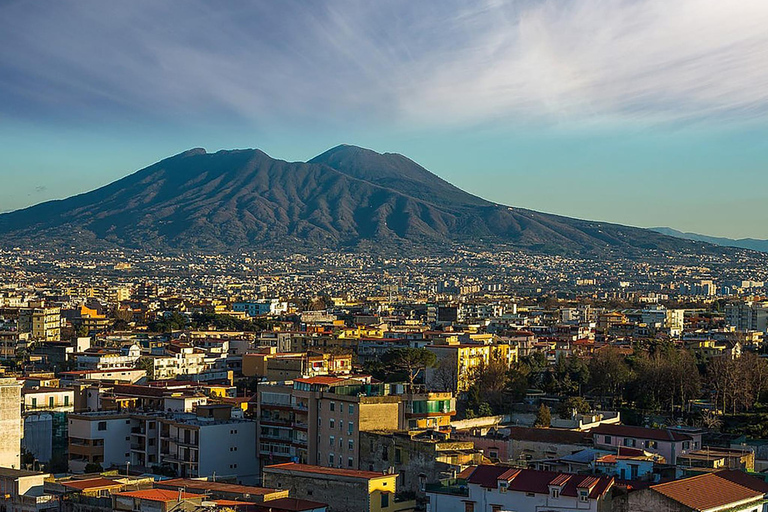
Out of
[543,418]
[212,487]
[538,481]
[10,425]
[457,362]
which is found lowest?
[212,487]

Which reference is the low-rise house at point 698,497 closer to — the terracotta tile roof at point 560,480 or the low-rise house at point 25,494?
the terracotta tile roof at point 560,480

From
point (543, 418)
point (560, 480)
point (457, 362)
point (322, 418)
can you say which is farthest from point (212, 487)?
point (457, 362)

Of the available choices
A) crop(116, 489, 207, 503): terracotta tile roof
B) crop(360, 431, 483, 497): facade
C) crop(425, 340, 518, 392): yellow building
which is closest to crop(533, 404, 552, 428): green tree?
crop(360, 431, 483, 497): facade

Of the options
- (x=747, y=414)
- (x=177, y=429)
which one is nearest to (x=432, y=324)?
(x=747, y=414)

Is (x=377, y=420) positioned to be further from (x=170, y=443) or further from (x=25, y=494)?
(x=25, y=494)

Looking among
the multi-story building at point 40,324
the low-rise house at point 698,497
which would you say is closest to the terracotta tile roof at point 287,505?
the low-rise house at point 698,497

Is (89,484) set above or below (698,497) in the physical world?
below

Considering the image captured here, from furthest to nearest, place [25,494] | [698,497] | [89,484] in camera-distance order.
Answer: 1. [25,494]
2. [89,484]
3. [698,497]
